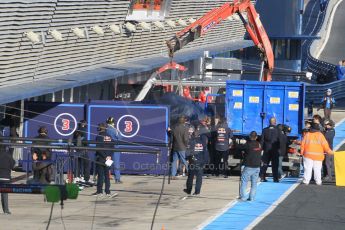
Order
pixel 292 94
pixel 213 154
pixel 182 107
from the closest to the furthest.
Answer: pixel 213 154 < pixel 292 94 < pixel 182 107

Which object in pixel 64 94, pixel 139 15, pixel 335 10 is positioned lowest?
pixel 64 94

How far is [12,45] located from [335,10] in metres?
65.1

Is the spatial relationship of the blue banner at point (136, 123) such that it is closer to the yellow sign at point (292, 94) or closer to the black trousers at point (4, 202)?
the yellow sign at point (292, 94)

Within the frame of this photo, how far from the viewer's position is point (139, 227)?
2059 centimetres

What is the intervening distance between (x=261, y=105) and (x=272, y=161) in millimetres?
3171

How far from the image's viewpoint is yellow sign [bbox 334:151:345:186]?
26.3 metres

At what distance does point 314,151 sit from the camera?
87.1 feet

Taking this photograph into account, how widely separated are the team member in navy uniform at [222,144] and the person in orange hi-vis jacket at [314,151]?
216cm

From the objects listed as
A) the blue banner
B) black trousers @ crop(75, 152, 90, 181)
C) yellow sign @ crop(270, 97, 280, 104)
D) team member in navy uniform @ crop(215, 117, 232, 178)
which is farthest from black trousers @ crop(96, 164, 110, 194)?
yellow sign @ crop(270, 97, 280, 104)

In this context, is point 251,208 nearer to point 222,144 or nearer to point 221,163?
point 222,144

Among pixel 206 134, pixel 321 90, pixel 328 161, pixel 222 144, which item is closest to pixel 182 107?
pixel 222 144

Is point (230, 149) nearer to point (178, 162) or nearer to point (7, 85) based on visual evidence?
point (178, 162)

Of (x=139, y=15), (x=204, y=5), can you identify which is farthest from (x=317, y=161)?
(x=204, y=5)

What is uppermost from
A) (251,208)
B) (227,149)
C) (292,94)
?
(292,94)
